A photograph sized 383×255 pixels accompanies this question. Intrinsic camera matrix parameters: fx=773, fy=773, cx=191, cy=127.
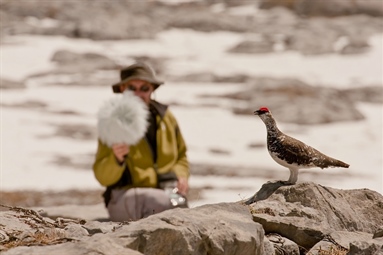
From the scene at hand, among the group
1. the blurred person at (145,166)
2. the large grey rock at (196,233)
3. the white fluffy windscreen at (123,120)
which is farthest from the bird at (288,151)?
the blurred person at (145,166)

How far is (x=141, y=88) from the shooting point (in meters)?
10.8

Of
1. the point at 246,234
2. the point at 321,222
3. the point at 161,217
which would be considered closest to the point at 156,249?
the point at 161,217

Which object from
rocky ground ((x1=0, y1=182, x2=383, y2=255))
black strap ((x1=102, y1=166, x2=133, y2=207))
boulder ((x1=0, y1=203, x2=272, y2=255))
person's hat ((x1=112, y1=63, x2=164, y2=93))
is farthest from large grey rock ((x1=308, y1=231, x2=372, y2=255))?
person's hat ((x1=112, y1=63, x2=164, y2=93))

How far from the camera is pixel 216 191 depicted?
21.3 meters

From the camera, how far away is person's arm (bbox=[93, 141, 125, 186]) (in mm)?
10094

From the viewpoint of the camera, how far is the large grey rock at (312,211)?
7332 millimetres

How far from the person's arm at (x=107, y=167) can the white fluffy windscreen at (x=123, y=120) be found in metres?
0.15

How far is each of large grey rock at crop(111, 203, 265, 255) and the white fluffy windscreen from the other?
342 cm

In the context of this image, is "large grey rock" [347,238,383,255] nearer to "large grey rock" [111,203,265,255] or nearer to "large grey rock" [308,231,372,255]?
"large grey rock" [308,231,372,255]

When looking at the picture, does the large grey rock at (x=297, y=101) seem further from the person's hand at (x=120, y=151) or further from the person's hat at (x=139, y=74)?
the person's hand at (x=120, y=151)

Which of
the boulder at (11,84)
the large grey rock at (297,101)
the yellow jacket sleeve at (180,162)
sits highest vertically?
the yellow jacket sleeve at (180,162)

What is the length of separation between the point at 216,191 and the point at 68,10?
170ft

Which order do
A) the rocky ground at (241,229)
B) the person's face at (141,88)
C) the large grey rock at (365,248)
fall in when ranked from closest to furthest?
the rocky ground at (241,229), the large grey rock at (365,248), the person's face at (141,88)

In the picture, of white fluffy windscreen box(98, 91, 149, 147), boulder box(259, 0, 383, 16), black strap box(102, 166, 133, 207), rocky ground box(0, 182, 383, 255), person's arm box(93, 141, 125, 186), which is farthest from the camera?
boulder box(259, 0, 383, 16)
